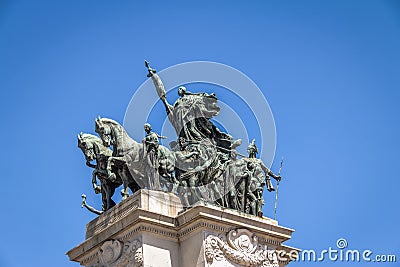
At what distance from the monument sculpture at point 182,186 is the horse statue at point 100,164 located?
0.10 feet

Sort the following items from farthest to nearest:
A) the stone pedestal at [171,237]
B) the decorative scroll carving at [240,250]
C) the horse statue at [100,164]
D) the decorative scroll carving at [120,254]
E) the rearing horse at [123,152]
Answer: the horse statue at [100,164], the rearing horse at [123,152], the decorative scroll carving at [240,250], the stone pedestal at [171,237], the decorative scroll carving at [120,254]

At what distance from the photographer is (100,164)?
114ft

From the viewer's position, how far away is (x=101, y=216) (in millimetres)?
34312

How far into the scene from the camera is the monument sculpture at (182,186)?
3306 cm

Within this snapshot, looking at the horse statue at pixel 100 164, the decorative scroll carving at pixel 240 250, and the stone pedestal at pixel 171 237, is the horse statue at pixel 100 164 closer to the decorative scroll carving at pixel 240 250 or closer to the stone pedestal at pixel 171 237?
the stone pedestal at pixel 171 237

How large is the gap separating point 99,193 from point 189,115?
3.80 m

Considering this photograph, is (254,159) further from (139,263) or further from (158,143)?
(139,263)

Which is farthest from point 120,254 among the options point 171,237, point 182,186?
point 182,186

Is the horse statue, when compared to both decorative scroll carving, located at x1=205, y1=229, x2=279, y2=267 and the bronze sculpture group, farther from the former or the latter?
decorative scroll carving, located at x1=205, y1=229, x2=279, y2=267

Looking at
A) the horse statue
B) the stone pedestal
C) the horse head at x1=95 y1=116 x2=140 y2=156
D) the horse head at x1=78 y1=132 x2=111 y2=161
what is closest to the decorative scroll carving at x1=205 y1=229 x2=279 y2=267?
the stone pedestal

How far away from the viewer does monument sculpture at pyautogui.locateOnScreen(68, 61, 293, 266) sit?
108 ft

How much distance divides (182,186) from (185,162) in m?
0.76

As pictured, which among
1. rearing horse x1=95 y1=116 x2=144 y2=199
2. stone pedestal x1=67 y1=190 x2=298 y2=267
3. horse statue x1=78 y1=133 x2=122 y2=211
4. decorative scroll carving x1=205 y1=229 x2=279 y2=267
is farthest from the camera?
horse statue x1=78 y1=133 x2=122 y2=211

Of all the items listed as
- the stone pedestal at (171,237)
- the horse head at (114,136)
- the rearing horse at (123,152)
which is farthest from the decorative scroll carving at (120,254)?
the horse head at (114,136)
